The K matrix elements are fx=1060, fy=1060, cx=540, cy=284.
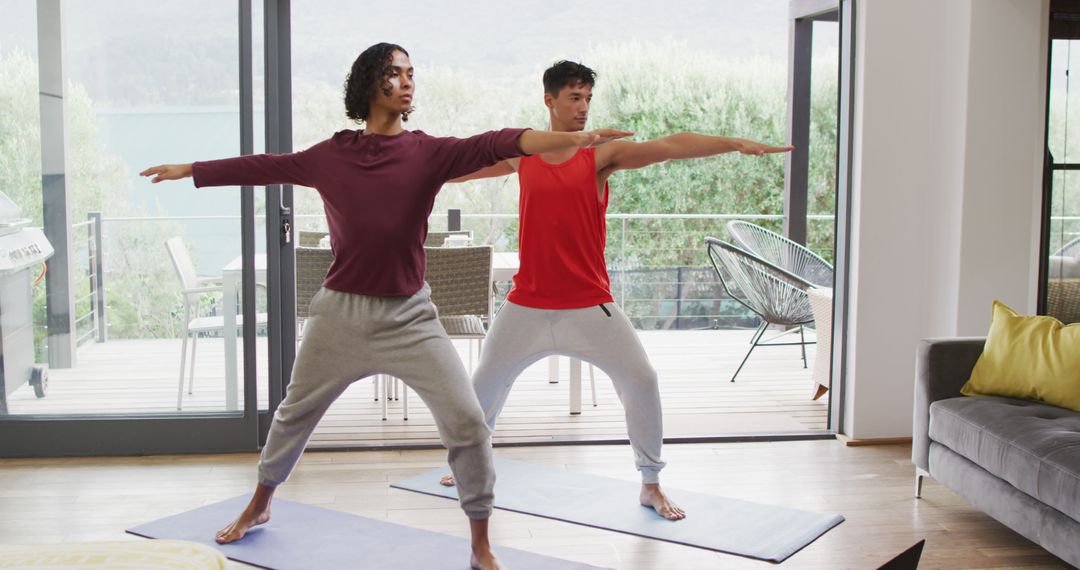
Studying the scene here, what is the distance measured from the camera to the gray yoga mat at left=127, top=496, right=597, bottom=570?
9.64 feet

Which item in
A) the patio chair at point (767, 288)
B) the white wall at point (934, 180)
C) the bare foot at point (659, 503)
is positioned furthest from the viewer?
the patio chair at point (767, 288)

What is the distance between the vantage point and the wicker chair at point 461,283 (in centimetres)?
464

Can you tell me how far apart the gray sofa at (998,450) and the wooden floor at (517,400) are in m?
1.14

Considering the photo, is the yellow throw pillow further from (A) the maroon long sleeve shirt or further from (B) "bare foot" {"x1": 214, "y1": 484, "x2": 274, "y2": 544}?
(B) "bare foot" {"x1": 214, "y1": 484, "x2": 274, "y2": 544}

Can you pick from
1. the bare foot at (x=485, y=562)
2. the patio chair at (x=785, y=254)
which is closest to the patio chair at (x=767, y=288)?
the patio chair at (x=785, y=254)

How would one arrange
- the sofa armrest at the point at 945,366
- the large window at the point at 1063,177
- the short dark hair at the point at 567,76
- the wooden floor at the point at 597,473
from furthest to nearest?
the large window at the point at 1063,177 < the sofa armrest at the point at 945,366 < the short dark hair at the point at 567,76 < the wooden floor at the point at 597,473

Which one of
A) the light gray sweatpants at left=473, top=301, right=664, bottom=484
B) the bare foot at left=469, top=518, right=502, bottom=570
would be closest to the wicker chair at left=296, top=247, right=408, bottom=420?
the light gray sweatpants at left=473, top=301, right=664, bottom=484

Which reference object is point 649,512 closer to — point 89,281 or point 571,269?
point 571,269

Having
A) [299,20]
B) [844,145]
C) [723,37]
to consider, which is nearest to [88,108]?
[844,145]

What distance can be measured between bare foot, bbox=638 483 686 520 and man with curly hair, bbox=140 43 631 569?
71 centimetres

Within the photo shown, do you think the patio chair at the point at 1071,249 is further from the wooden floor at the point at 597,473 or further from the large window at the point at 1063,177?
the wooden floor at the point at 597,473

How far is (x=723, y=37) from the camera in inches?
435

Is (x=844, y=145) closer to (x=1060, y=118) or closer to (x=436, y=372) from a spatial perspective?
(x=1060, y=118)

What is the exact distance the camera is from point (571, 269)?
3227 mm
